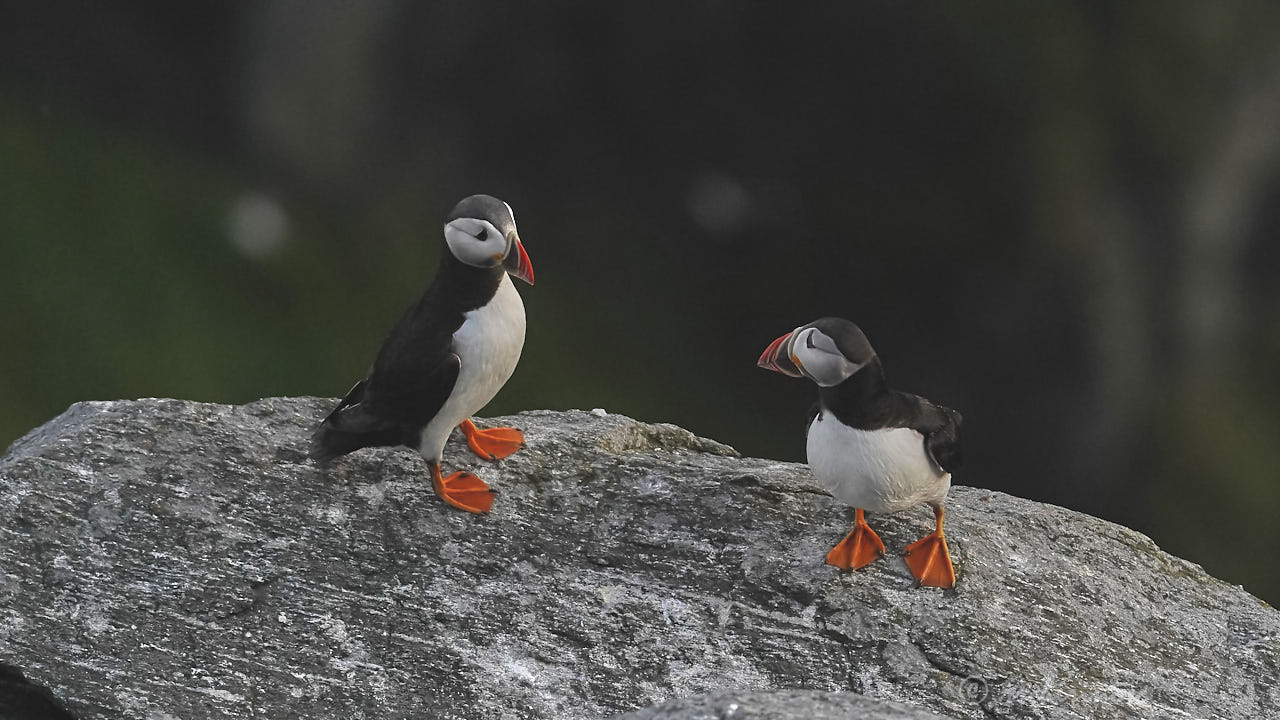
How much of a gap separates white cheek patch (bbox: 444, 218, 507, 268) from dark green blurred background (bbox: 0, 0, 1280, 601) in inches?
168

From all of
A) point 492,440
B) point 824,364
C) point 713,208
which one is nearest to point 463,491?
point 492,440

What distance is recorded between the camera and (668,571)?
4125 millimetres

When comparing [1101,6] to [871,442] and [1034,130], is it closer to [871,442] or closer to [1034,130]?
[1034,130]

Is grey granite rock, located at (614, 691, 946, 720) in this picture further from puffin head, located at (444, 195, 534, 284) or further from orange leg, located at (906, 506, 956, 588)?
puffin head, located at (444, 195, 534, 284)

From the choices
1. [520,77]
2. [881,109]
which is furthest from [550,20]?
[881,109]

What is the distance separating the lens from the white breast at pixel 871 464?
3.78 meters

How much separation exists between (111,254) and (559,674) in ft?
18.4

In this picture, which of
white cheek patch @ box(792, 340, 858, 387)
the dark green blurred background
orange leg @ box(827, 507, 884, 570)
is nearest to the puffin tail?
white cheek patch @ box(792, 340, 858, 387)

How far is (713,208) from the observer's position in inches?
341

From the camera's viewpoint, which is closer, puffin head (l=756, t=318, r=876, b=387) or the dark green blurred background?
puffin head (l=756, t=318, r=876, b=387)

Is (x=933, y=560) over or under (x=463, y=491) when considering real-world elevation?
over

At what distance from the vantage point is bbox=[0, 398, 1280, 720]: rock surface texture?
374 centimetres

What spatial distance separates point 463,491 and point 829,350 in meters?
1.45

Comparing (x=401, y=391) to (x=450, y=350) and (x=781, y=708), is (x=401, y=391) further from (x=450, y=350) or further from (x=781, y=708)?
(x=781, y=708)
